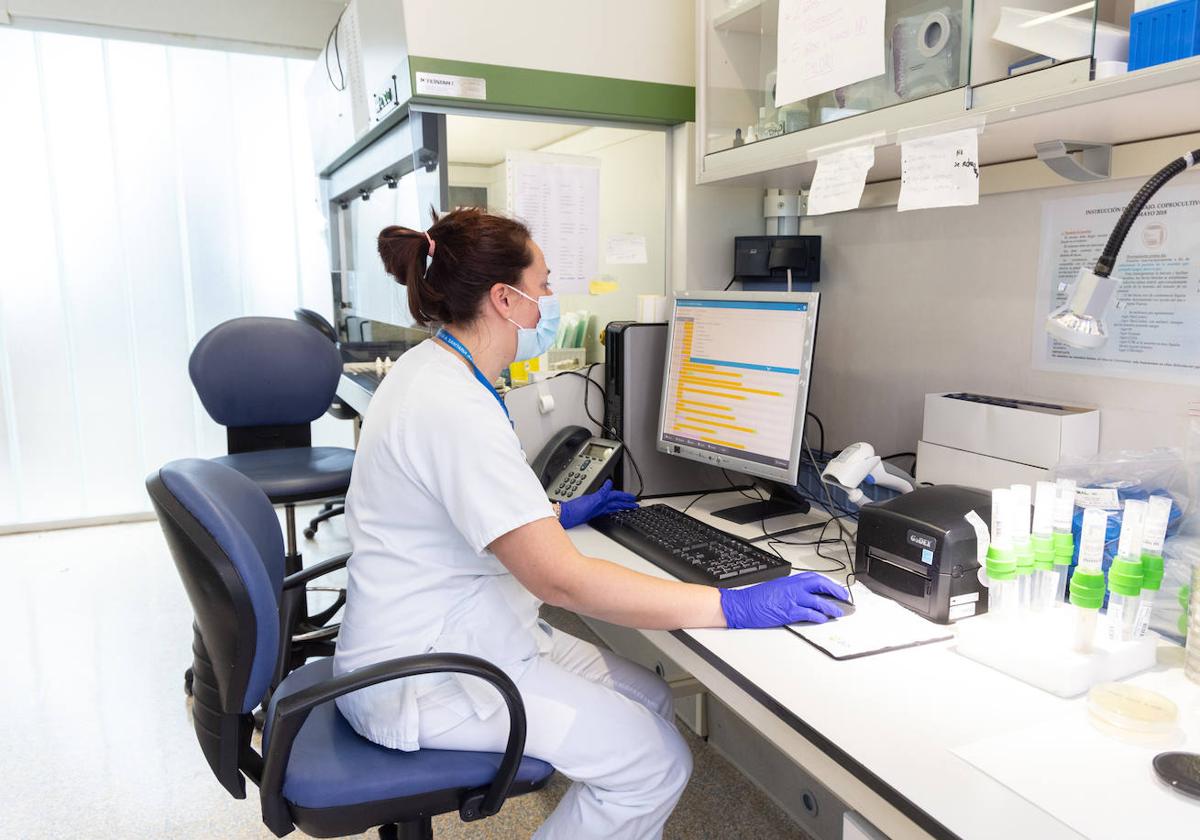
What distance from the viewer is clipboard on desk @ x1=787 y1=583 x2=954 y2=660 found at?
1.16 m

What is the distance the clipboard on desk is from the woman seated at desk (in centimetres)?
3

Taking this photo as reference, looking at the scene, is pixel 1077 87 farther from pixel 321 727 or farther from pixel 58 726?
pixel 58 726

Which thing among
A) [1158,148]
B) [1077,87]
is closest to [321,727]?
[1077,87]

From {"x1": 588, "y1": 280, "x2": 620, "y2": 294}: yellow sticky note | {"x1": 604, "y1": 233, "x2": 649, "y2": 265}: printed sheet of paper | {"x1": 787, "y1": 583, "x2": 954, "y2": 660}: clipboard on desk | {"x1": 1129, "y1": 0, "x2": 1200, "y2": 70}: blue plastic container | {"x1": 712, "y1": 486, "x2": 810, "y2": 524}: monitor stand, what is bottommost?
{"x1": 787, "y1": 583, "x2": 954, "y2": 660}: clipboard on desk

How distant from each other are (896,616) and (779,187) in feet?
3.96

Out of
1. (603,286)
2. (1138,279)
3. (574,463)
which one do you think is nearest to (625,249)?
(603,286)

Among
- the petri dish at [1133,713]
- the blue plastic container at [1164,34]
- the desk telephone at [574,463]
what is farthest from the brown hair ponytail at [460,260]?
the petri dish at [1133,713]

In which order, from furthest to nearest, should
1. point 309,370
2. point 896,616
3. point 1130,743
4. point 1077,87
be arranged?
point 309,370, point 896,616, point 1077,87, point 1130,743

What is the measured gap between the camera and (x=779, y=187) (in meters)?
2.10

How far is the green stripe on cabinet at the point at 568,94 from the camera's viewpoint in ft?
6.50

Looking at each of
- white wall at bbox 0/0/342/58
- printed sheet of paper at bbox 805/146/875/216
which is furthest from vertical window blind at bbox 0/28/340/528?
printed sheet of paper at bbox 805/146/875/216

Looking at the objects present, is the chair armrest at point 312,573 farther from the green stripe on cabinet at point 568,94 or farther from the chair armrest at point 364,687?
the green stripe on cabinet at point 568,94

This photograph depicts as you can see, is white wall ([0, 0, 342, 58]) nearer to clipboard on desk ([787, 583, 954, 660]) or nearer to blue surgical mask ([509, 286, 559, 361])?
blue surgical mask ([509, 286, 559, 361])

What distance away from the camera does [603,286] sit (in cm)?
229
